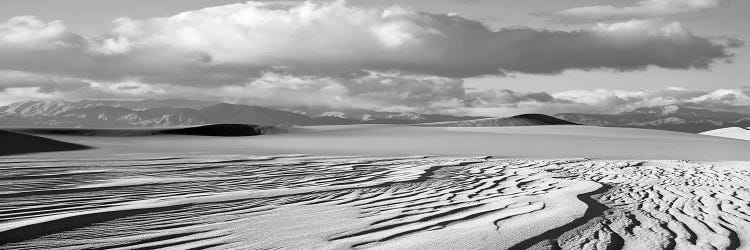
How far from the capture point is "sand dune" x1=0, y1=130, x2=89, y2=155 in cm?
2059

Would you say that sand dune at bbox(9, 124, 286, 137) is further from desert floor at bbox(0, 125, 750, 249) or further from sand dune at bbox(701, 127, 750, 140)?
sand dune at bbox(701, 127, 750, 140)

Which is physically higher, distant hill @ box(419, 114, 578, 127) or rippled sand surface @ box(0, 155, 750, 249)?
distant hill @ box(419, 114, 578, 127)

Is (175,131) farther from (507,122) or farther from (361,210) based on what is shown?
(361,210)

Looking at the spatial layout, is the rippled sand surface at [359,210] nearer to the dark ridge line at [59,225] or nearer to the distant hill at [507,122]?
the dark ridge line at [59,225]

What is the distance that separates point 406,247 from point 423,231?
2.51 feet

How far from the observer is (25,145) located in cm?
2306

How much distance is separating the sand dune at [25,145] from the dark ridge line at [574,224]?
17.6 metres

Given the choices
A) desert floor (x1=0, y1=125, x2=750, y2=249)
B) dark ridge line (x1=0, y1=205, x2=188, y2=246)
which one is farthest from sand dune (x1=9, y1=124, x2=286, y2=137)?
dark ridge line (x1=0, y1=205, x2=188, y2=246)

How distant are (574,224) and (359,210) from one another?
94.9 inches

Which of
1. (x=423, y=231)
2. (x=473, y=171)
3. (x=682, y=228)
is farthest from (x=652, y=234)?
(x=473, y=171)

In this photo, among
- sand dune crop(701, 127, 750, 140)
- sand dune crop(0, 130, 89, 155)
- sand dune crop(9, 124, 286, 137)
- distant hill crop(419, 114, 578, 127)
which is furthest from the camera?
distant hill crop(419, 114, 578, 127)

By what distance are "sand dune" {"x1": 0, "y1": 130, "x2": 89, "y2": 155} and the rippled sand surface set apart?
9.09 metres

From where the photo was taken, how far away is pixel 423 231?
5.87 m

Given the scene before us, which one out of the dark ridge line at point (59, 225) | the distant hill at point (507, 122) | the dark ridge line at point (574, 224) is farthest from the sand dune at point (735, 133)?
the dark ridge line at point (59, 225)
